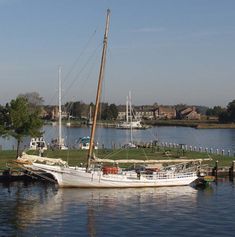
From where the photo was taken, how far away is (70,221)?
136 feet

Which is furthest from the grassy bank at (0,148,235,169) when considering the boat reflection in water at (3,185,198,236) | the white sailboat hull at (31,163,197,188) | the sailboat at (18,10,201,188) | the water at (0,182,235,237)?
the boat reflection in water at (3,185,198,236)

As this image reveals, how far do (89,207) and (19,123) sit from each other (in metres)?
27.6

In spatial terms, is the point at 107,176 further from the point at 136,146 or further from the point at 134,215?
the point at 136,146

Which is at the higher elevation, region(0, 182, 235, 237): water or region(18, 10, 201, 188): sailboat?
region(18, 10, 201, 188): sailboat

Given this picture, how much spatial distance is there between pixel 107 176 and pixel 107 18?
17.1 meters

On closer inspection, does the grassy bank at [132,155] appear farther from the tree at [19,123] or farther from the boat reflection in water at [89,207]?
the boat reflection in water at [89,207]

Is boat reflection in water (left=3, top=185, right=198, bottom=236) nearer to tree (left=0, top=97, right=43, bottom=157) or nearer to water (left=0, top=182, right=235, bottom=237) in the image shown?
water (left=0, top=182, right=235, bottom=237)

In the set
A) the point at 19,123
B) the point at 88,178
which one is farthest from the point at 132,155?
the point at 88,178

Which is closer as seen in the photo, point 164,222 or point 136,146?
point 164,222

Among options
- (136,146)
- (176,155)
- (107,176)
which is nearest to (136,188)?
(107,176)

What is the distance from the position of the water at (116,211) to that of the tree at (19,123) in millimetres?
14105

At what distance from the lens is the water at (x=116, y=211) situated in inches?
1526

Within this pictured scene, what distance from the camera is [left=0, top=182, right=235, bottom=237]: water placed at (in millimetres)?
38750

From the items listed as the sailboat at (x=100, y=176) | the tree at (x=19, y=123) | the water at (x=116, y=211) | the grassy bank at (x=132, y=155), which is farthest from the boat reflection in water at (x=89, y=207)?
the tree at (x=19, y=123)
